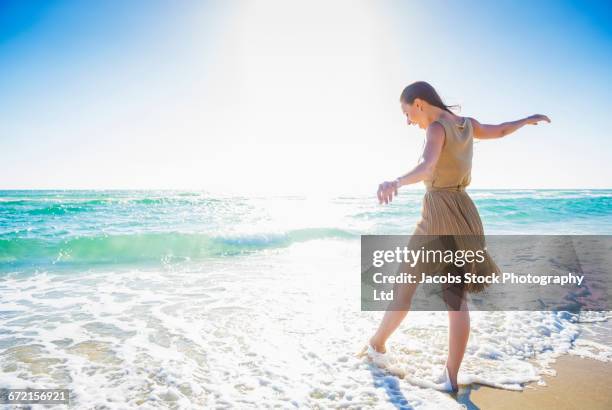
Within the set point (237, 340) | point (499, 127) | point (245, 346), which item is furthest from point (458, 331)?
point (237, 340)

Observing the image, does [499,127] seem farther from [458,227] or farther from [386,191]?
[386,191]

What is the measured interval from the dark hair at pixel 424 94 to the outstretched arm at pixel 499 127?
32 cm

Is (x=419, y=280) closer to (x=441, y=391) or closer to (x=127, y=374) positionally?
(x=441, y=391)

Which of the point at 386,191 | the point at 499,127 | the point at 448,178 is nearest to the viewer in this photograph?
the point at 386,191

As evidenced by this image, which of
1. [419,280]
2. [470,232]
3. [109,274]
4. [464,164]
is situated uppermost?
[464,164]

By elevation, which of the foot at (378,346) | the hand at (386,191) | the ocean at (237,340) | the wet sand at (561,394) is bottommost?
the ocean at (237,340)

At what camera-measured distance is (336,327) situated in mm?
3887

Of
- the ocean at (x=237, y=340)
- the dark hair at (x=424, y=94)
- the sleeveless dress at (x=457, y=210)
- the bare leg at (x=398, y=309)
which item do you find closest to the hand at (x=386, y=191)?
the sleeveless dress at (x=457, y=210)

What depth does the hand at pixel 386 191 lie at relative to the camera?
5.86ft

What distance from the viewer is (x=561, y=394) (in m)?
2.55

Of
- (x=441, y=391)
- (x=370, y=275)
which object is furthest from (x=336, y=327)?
(x=370, y=275)

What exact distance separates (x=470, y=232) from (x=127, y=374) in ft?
9.53

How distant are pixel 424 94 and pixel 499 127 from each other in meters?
0.72

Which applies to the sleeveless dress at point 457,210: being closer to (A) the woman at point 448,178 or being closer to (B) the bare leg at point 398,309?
(A) the woman at point 448,178
